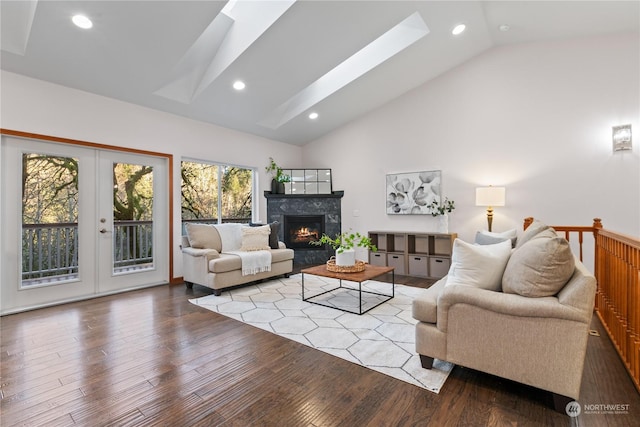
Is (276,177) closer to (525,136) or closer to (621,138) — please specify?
(525,136)

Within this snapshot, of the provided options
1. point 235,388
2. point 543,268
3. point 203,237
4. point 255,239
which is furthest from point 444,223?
point 235,388

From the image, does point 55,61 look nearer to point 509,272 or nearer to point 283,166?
point 283,166

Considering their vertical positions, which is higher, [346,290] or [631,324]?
[631,324]

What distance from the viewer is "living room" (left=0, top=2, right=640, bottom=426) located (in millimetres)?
3863

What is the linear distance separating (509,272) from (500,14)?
3.77 metres

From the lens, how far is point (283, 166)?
6664mm

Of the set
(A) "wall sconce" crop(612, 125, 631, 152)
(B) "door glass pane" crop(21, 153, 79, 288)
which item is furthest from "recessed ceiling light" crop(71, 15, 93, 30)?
(A) "wall sconce" crop(612, 125, 631, 152)

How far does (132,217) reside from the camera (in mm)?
4391

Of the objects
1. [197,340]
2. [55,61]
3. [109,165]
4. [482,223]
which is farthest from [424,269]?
[55,61]

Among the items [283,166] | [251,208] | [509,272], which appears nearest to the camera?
[509,272]

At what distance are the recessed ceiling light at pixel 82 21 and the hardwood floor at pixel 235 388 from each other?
117 inches

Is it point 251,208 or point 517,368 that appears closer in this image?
point 517,368

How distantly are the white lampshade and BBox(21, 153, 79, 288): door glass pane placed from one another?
5.58m

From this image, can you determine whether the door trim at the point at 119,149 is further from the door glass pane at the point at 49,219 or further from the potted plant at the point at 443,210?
the potted plant at the point at 443,210
